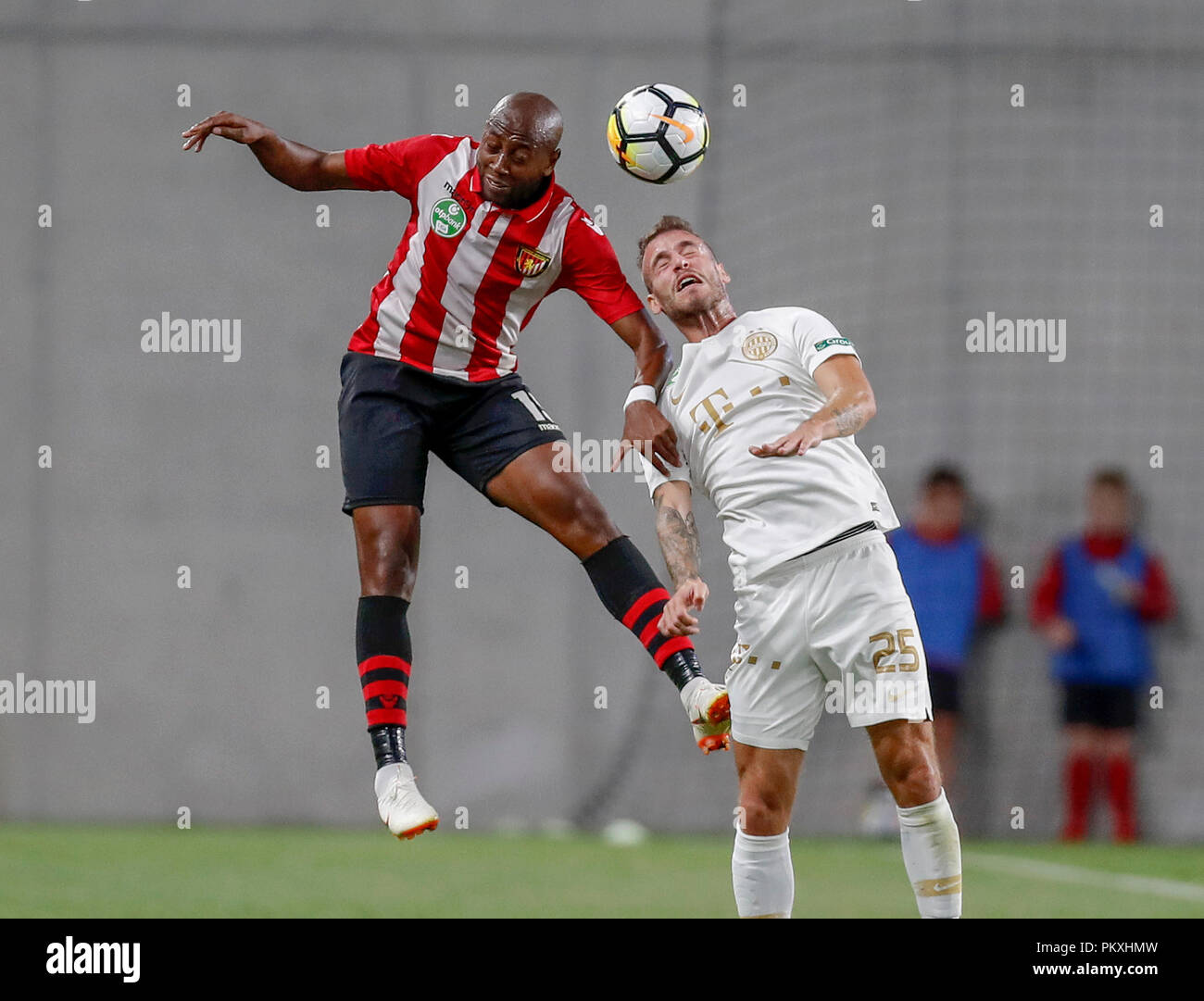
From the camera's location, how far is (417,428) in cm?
512

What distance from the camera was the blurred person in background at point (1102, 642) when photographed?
972 cm

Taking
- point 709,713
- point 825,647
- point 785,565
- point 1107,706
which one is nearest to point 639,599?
point 709,713

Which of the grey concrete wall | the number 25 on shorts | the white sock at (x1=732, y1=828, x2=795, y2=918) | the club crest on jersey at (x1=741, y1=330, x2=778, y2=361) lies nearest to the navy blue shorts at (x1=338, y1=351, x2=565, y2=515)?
the club crest on jersey at (x1=741, y1=330, x2=778, y2=361)

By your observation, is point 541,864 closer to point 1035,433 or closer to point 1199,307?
point 1035,433

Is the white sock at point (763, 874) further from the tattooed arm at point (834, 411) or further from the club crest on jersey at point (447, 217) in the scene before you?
the club crest on jersey at point (447, 217)

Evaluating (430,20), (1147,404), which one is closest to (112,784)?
(430,20)

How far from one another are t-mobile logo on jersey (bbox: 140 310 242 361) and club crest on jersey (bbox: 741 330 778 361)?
6050 millimetres

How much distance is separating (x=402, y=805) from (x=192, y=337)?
6.33 metres

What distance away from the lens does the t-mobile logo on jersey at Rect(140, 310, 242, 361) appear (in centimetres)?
1017

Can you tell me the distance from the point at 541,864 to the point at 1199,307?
6.10 m

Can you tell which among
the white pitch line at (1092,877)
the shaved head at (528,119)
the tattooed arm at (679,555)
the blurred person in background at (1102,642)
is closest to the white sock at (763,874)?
the tattooed arm at (679,555)

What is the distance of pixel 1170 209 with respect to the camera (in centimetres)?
1077

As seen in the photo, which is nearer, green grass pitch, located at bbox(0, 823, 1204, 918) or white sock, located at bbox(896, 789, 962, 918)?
white sock, located at bbox(896, 789, 962, 918)

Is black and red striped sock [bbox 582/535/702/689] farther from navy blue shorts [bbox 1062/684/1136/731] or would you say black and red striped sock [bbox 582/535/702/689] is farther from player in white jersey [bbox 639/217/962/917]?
navy blue shorts [bbox 1062/684/1136/731]
